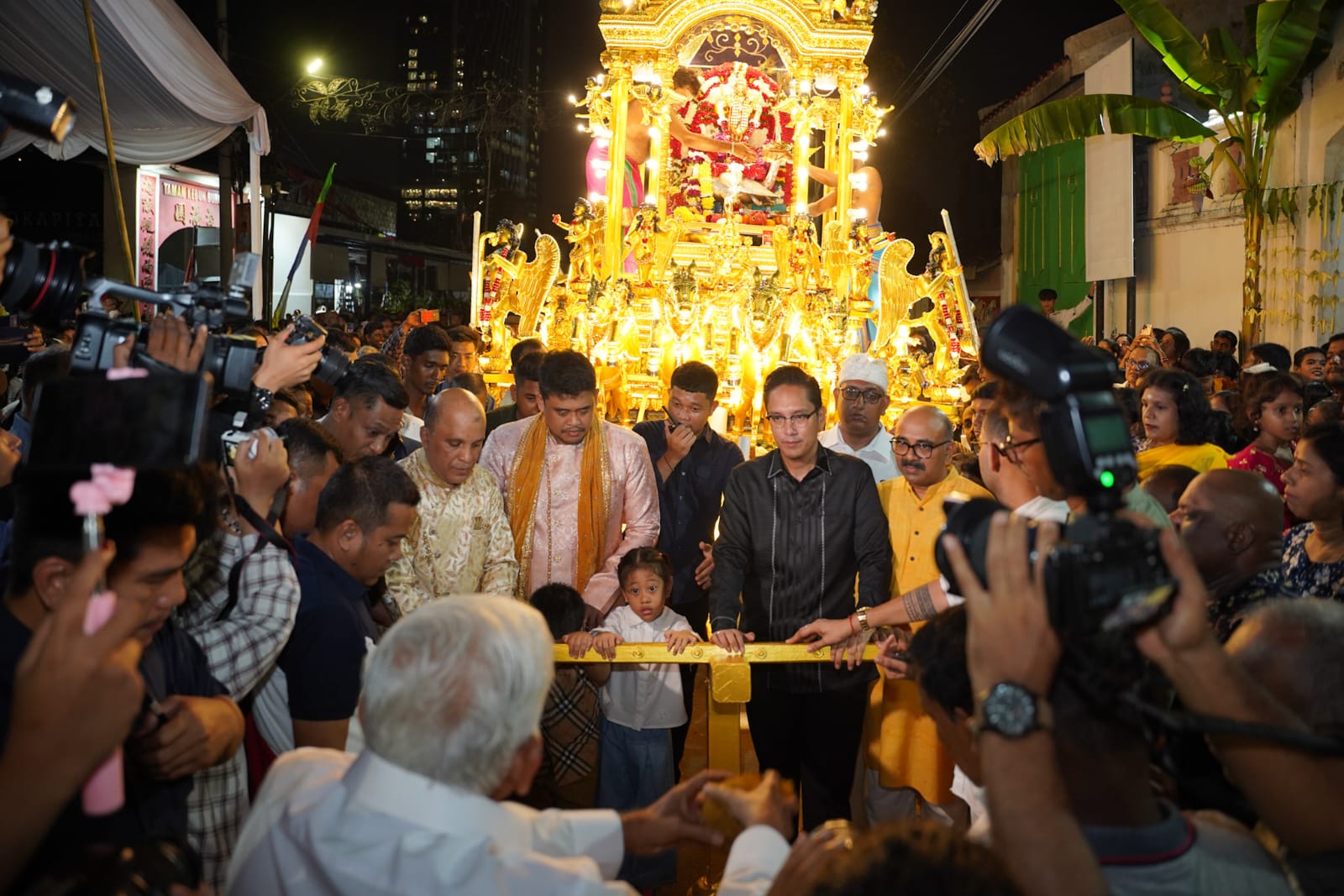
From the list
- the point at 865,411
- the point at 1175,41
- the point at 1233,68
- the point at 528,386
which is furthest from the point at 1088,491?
the point at 1233,68

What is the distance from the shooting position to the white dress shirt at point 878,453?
537cm

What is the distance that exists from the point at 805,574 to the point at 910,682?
21.5 inches

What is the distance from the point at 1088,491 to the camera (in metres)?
1.62

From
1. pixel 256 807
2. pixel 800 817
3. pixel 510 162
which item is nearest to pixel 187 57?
pixel 800 817

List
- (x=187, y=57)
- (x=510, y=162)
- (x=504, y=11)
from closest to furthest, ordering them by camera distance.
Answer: (x=187, y=57)
(x=504, y=11)
(x=510, y=162)

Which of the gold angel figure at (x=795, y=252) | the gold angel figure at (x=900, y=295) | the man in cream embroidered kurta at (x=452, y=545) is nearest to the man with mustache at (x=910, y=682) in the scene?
the man in cream embroidered kurta at (x=452, y=545)

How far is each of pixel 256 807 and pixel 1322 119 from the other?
39.6 ft

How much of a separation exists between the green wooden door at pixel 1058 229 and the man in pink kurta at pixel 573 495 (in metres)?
13.6

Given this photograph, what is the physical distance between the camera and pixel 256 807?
1.89 meters

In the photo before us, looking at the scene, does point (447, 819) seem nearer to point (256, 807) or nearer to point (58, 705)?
point (256, 807)

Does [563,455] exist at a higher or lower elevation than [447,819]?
higher

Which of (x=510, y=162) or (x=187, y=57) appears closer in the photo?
(x=187, y=57)

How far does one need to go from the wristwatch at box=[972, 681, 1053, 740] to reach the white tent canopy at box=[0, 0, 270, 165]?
17.7 feet

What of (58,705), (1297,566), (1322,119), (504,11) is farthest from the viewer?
(504,11)
